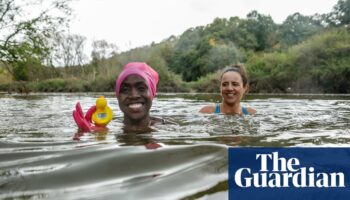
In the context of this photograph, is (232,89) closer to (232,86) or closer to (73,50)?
(232,86)

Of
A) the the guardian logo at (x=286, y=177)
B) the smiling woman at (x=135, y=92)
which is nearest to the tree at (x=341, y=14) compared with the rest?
the smiling woman at (x=135, y=92)

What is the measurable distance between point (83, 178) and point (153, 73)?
2.58 meters

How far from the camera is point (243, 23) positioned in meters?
68.7

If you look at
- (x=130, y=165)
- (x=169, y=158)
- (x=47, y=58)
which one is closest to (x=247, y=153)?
(x=169, y=158)

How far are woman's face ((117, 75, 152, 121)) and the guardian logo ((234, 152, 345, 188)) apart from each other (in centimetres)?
211

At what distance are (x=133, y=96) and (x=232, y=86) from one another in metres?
2.48

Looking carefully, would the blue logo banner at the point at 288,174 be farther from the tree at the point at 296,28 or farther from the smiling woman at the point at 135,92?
the tree at the point at 296,28

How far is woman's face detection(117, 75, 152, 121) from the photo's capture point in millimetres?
4312

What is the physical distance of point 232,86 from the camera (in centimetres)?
639

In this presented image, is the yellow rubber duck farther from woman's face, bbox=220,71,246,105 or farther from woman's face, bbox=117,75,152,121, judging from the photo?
woman's face, bbox=220,71,246,105

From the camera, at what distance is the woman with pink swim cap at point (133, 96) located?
14.1ft

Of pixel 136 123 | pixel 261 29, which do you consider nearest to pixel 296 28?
pixel 261 29

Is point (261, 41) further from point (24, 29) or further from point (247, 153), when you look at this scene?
point (247, 153)

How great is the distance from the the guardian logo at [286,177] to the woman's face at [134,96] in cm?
211
